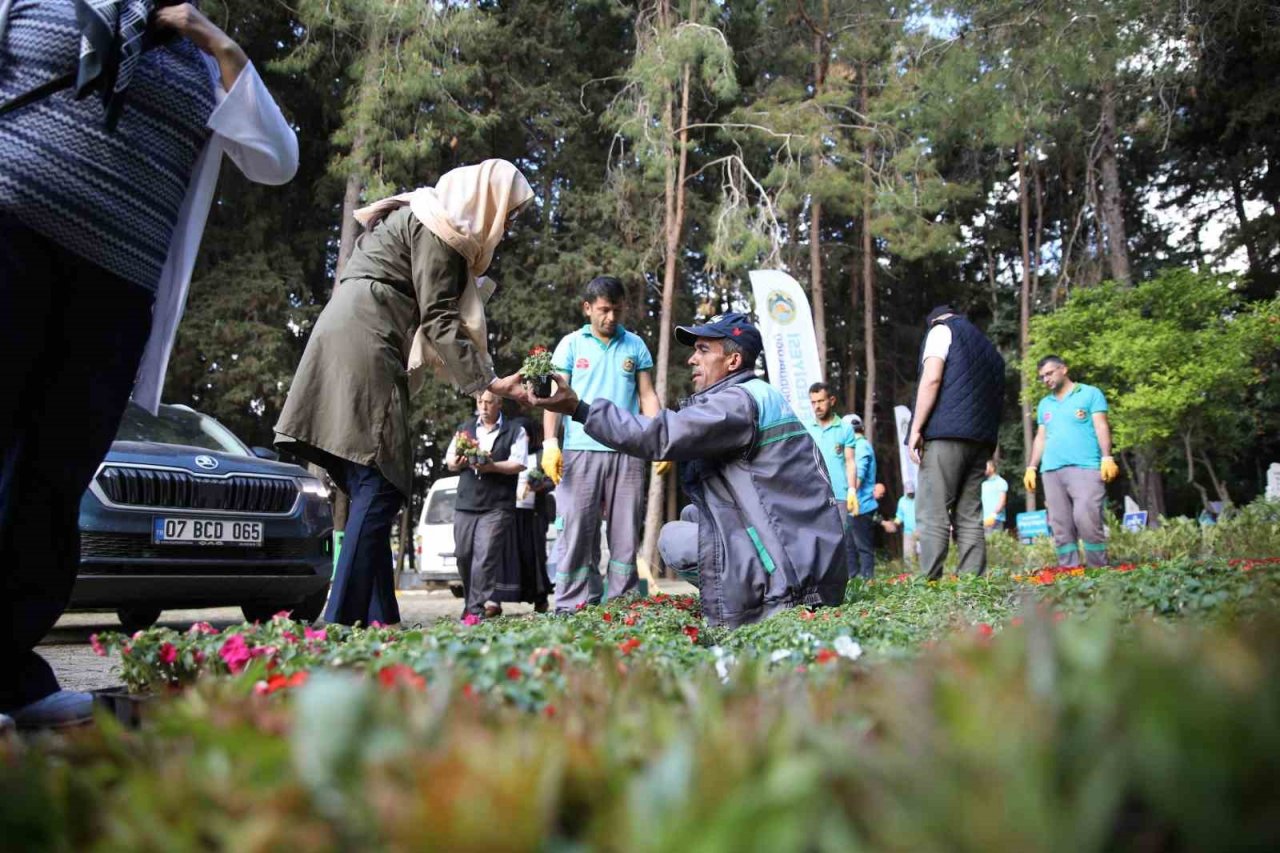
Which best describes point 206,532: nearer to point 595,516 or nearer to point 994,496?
point 595,516

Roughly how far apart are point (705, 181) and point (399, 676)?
28.1 meters

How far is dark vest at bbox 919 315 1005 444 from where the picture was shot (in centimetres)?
743

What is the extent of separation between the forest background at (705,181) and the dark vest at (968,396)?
6.37 m

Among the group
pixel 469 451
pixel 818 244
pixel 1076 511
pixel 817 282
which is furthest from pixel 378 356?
pixel 818 244

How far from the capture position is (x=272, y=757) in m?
1.06

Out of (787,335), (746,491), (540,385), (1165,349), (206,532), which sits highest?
(1165,349)

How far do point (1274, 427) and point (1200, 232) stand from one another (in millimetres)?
7881

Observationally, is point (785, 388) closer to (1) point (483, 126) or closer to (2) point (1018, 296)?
(1) point (483, 126)

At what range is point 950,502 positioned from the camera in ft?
24.7

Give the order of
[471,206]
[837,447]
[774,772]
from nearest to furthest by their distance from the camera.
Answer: [774,772]
[471,206]
[837,447]

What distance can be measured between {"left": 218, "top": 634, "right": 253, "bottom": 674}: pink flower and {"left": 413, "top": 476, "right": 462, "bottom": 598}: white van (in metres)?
14.4

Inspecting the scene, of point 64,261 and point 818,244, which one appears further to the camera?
point 818,244

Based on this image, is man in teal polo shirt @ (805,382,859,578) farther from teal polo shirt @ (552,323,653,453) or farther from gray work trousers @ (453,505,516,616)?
teal polo shirt @ (552,323,653,453)

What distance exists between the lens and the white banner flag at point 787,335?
16000 millimetres
